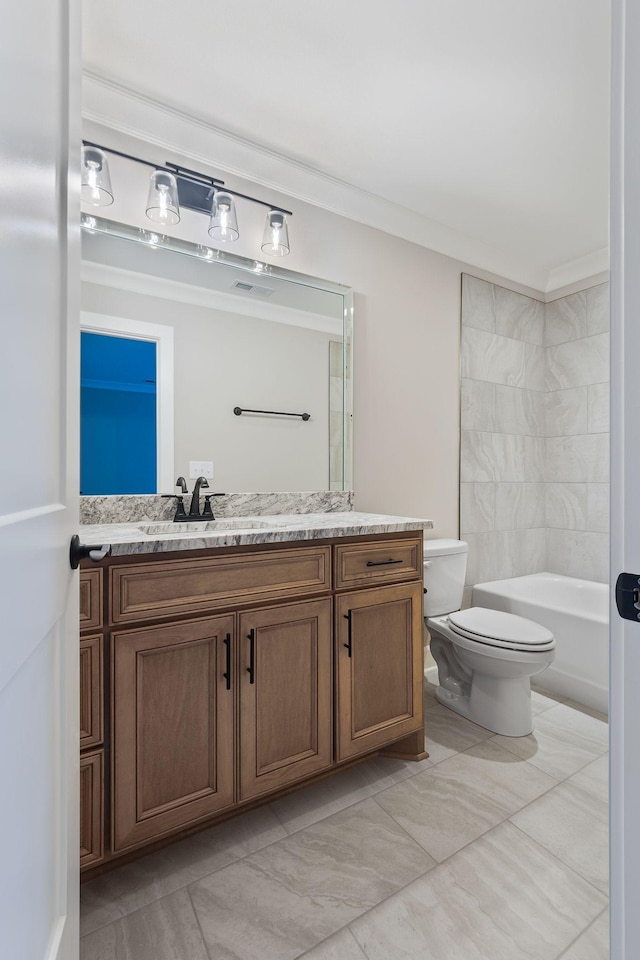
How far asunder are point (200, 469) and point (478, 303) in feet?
6.54

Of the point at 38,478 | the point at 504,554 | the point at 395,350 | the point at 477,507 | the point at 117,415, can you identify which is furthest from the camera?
the point at 504,554

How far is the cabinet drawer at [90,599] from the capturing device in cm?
117

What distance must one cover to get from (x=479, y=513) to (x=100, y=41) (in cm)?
268

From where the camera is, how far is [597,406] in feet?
9.80

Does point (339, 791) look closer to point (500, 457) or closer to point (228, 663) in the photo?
point (228, 663)

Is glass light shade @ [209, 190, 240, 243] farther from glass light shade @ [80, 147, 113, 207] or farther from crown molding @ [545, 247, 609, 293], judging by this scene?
crown molding @ [545, 247, 609, 293]

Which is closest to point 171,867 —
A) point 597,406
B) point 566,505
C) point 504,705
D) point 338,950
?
point 338,950

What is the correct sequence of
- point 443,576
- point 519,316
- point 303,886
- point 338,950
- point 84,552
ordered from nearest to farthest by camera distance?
point 84,552 < point 338,950 < point 303,886 < point 443,576 < point 519,316

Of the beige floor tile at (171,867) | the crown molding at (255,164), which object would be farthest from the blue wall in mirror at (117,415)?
the beige floor tile at (171,867)

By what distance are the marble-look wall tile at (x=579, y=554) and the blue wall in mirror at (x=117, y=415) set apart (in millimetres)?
2645

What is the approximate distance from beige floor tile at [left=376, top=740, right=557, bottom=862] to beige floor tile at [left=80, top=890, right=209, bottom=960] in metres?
0.67

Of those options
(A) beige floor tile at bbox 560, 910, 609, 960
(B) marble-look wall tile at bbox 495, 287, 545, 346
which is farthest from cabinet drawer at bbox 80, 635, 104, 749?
(B) marble-look wall tile at bbox 495, 287, 545, 346

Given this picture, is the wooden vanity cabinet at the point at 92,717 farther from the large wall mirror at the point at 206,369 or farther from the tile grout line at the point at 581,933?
the tile grout line at the point at 581,933

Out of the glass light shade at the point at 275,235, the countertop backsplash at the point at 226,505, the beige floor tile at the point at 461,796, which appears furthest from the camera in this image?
the glass light shade at the point at 275,235
